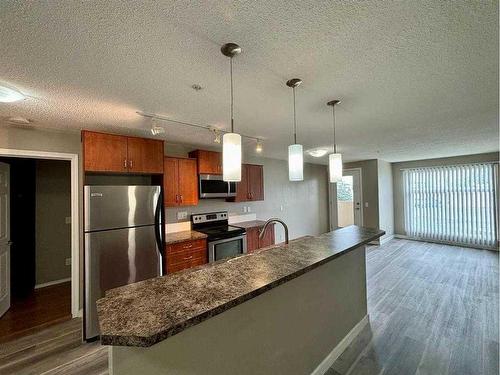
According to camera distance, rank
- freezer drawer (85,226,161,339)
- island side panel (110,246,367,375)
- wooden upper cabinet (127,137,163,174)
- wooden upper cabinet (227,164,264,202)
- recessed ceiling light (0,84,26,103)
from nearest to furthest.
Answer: island side panel (110,246,367,375)
recessed ceiling light (0,84,26,103)
freezer drawer (85,226,161,339)
wooden upper cabinet (127,137,163,174)
wooden upper cabinet (227,164,264,202)

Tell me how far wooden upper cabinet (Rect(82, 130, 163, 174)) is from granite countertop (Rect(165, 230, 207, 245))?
0.98 metres

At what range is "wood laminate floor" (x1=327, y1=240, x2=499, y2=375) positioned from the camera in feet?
6.47

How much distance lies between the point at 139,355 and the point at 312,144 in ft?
12.1

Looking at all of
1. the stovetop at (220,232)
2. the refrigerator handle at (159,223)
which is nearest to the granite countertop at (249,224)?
the stovetop at (220,232)

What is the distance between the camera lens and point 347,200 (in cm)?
706

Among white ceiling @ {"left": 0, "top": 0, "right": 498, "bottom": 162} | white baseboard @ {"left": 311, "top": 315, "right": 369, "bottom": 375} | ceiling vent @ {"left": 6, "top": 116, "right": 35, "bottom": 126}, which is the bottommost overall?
white baseboard @ {"left": 311, "top": 315, "right": 369, "bottom": 375}

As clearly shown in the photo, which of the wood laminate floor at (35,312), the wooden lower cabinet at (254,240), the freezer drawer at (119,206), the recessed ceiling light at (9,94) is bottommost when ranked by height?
the wood laminate floor at (35,312)

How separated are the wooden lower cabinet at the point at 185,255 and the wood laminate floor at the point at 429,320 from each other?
7.01 ft

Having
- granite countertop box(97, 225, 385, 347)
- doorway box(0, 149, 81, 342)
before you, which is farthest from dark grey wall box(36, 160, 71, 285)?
granite countertop box(97, 225, 385, 347)

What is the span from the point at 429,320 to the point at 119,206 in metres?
3.91

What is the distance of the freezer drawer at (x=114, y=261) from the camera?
2496 millimetres

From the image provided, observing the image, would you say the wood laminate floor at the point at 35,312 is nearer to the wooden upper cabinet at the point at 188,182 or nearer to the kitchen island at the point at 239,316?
the wooden upper cabinet at the point at 188,182

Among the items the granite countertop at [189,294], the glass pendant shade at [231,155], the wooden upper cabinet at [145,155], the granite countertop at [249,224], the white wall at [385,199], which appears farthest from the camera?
the white wall at [385,199]

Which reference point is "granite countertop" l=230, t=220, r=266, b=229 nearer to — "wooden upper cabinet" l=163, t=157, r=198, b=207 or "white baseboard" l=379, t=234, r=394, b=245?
"wooden upper cabinet" l=163, t=157, r=198, b=207
